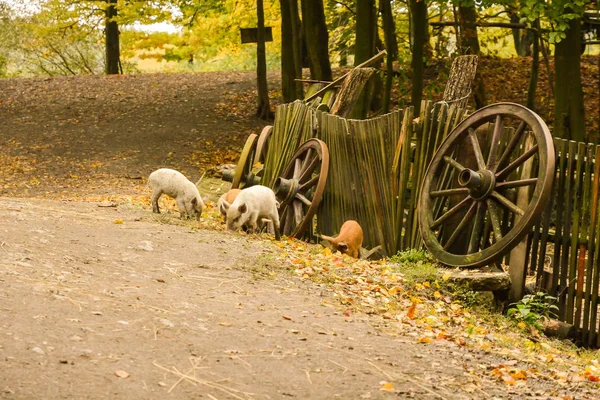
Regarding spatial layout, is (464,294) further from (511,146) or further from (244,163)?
(244,163)

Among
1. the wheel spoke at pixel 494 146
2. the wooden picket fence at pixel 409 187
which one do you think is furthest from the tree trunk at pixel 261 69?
the wheel spoke at pixel 494 146

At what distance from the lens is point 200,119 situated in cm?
2545

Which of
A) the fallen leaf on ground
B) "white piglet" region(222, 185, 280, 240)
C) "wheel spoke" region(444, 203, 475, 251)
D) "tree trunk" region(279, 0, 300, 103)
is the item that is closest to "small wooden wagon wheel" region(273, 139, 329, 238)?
"white piglet" region(222, 185, 280, 240)

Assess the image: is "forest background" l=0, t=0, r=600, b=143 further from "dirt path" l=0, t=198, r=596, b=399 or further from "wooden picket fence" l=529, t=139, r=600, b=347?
"dirt path" l=0, t=198, r=596, b=399

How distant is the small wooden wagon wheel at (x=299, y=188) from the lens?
1199 cm

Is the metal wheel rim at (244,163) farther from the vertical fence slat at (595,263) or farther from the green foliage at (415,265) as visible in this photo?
the vertical fence slat at (595,263)

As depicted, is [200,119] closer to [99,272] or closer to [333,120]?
[333,120]

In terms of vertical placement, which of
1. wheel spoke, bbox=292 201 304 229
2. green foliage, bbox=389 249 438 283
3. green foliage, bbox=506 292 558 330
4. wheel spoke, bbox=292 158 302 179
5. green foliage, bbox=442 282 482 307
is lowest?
green foliage, bbox=506 292 558 330

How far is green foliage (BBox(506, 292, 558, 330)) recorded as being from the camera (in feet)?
27.9

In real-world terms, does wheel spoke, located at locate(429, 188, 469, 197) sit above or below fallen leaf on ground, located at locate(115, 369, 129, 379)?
above

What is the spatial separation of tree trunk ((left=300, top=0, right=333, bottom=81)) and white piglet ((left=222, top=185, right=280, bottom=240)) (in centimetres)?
956

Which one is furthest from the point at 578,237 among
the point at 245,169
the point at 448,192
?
the point at 245,169

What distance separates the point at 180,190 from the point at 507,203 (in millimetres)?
4899

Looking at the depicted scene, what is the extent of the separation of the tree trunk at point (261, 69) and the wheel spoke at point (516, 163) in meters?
15.2
